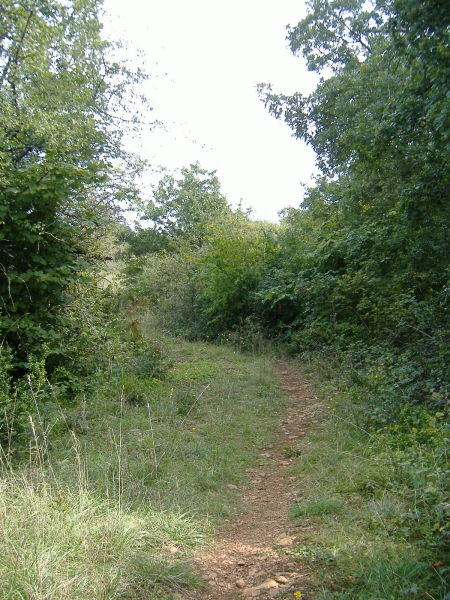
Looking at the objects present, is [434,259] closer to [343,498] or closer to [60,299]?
[343,498]

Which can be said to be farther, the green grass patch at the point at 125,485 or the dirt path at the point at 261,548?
the dirt path at the point at 261,548

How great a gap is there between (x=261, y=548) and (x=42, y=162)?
17.3 ft

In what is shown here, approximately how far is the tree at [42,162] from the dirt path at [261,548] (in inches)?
126

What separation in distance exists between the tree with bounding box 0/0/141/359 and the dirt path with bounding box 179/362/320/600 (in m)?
3.21

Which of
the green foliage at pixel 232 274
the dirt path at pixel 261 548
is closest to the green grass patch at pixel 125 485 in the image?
the dirt path at pixel 261 548

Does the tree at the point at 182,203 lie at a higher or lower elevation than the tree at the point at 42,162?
higher

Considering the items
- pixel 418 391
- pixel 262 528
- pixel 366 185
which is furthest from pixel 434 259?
pixel 262 528

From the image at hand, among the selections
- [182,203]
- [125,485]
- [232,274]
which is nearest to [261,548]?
[125,485]

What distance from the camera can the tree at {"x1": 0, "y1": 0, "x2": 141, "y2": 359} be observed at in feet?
20.5

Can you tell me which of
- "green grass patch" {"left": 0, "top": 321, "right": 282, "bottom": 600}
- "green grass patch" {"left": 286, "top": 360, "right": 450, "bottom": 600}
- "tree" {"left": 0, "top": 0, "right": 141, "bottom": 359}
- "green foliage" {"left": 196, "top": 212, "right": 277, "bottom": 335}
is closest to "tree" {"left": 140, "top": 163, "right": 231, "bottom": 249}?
"green foliage" {"left": 196, "top": 212, "right": 277, "bottom": 335}

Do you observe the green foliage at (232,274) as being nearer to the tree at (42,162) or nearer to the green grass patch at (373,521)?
the tree at (42,162)

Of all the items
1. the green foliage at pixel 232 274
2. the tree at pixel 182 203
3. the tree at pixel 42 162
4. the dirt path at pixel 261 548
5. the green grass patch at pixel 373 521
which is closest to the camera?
the green grass patch at pixel 373 521

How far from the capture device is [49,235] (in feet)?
21.6

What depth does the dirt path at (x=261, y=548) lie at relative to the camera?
3.29 metres
